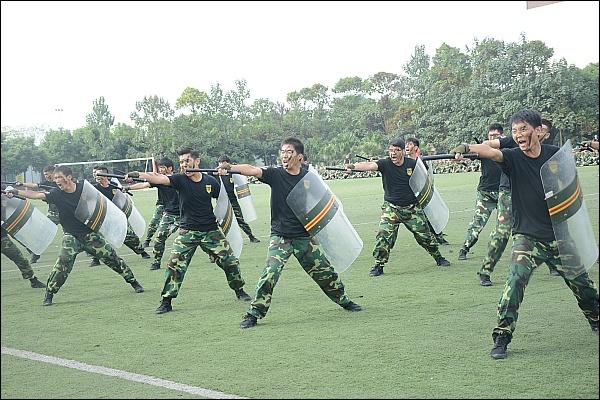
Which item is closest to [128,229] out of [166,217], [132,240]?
[132,240]

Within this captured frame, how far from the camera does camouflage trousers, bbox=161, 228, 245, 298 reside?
7750 millimetres

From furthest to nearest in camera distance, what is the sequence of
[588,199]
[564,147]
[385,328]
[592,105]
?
1. [592,105]
2. [385,328]
3. [564,147]
4. [588,199]

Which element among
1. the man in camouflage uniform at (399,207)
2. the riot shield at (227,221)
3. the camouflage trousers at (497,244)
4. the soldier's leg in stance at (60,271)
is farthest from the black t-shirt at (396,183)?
the soldier's leg in stance at (60,271)

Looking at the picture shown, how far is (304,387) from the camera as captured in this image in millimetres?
4824

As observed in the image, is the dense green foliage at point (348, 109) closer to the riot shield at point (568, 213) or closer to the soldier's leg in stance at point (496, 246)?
the soldier's leg in stance at point (496, 246)

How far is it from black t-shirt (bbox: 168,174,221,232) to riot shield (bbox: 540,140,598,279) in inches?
149

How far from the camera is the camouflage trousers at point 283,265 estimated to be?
6.77 m

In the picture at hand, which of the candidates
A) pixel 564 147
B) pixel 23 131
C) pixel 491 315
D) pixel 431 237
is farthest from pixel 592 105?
pixel 23 131

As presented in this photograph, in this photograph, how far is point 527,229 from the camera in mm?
5352

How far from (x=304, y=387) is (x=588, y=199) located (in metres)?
2.08

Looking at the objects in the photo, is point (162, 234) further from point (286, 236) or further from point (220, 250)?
point (286, 236)

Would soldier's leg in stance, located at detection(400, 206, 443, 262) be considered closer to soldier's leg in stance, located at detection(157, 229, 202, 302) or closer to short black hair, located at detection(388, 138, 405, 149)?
short black hair, located at detection(388, 138, 405, 149)

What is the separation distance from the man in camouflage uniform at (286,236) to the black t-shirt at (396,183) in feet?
9.47

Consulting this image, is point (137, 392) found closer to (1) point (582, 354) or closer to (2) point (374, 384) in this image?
(2) point (374, 384)
